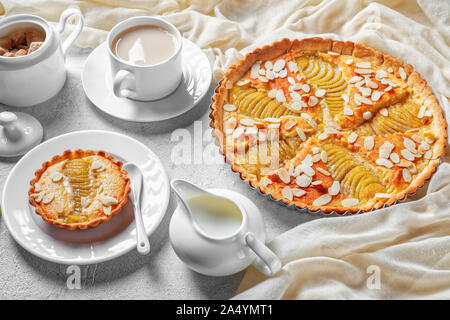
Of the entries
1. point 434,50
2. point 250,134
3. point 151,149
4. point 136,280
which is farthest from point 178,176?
point 434,50

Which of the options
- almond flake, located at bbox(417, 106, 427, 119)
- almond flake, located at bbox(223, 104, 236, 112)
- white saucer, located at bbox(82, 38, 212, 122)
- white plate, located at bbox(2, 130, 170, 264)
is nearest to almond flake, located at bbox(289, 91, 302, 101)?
almond flake, located at bbox(223, 104, 236, 112)

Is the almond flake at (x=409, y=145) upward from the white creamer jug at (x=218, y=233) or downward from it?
upward

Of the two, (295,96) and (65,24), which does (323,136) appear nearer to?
(295,96)

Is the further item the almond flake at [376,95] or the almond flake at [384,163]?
the almond flake at [376,95]

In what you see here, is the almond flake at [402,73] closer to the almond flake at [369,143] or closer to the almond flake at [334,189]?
the almond flake at [369,143]

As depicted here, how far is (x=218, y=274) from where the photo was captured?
60.6 inches

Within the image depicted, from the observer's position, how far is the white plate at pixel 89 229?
161cm

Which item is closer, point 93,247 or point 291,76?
point 93,247

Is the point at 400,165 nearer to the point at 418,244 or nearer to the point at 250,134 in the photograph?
the point at 418,244

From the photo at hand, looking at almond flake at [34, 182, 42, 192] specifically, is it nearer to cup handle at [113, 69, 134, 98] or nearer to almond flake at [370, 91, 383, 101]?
cup handle at [113, 69, 134, 98]

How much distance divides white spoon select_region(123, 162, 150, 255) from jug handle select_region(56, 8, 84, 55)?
0.62 m

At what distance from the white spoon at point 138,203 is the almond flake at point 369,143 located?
76 centimetres

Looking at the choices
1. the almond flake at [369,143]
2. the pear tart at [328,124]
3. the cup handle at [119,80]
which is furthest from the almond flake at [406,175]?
the cup handle at [119,80]

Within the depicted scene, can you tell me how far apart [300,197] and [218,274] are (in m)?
0.38
